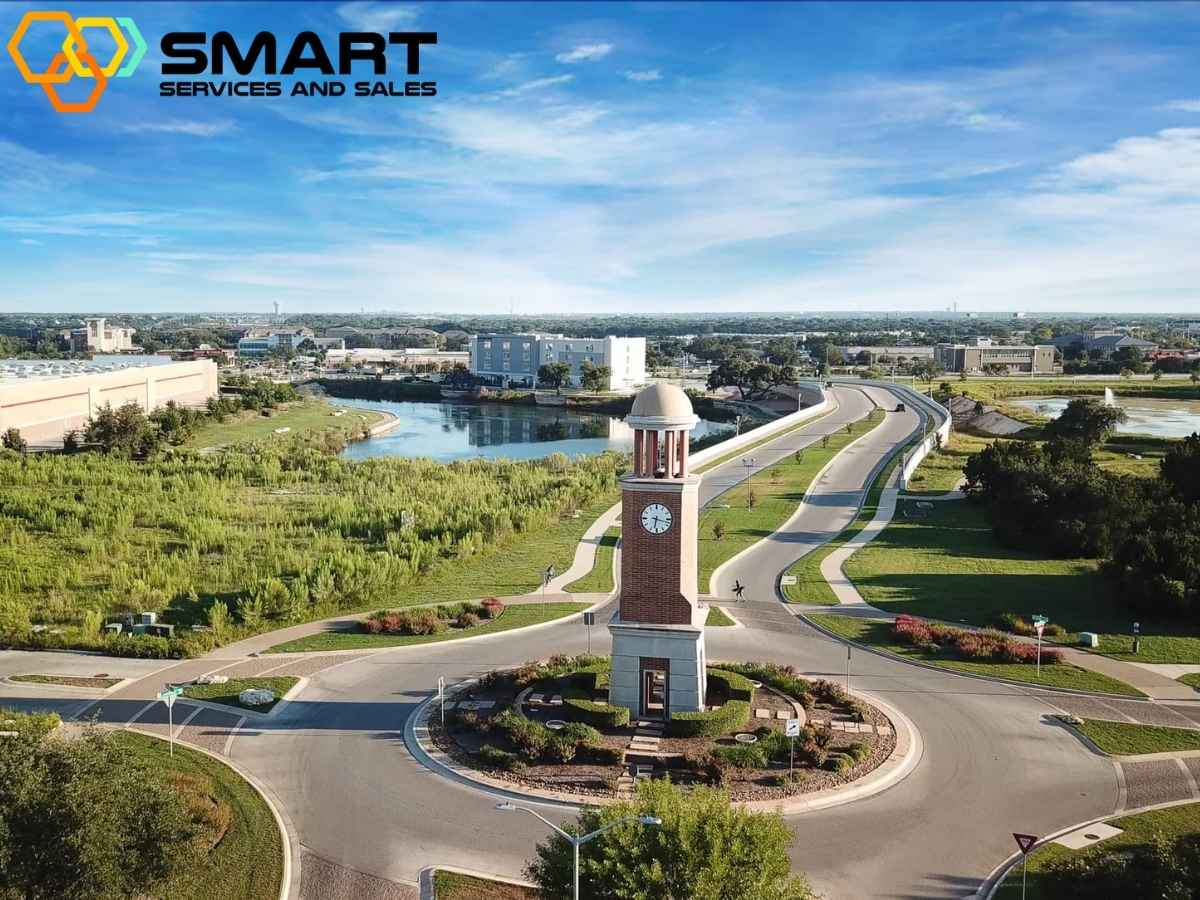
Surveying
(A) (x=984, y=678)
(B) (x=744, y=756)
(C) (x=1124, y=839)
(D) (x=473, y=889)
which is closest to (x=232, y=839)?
(D) (x=473, y=889)

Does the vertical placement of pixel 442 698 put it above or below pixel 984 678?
above

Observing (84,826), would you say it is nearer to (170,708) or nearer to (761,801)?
(170,708)

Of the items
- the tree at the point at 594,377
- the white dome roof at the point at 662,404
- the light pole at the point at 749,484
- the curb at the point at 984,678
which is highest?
the white dome roof at the point at 662,404

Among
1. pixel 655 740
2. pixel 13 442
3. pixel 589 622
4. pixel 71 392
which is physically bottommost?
pixel 655 740

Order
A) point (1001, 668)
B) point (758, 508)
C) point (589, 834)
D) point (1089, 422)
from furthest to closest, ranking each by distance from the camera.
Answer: point (1089, 422)
point (758, 508)
point (1001, 668)
point (589, 834)

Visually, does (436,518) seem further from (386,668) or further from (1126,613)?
(1126,613)

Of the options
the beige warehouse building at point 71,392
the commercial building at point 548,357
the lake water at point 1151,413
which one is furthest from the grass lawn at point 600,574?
the commercial building at point 548,357

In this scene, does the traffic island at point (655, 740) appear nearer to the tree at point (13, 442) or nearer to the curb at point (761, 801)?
the curb at point (761, 801)
